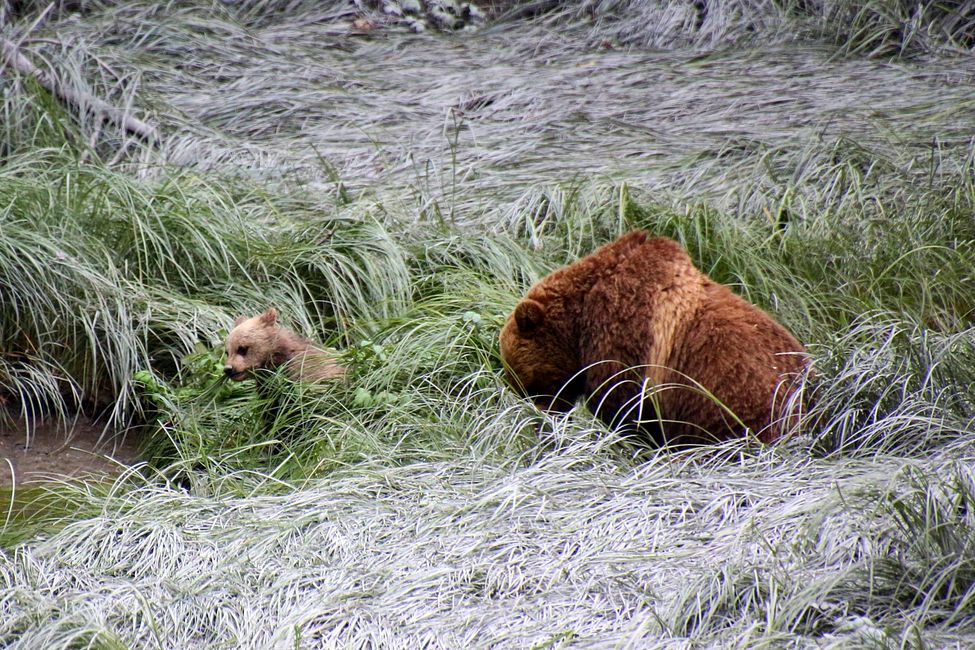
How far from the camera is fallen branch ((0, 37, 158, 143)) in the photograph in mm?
7422

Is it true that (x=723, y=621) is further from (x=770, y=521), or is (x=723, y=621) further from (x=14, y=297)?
(x=14, y=297)

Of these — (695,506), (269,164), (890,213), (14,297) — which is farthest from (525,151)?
(695,506)

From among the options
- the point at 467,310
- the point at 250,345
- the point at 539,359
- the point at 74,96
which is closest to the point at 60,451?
the point at 250,345

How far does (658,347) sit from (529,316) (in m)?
0.55

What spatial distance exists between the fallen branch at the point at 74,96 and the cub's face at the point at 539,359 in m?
3.86

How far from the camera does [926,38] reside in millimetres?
8766

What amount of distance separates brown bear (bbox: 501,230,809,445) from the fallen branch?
3.99 meters

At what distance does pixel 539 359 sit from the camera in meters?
4.51

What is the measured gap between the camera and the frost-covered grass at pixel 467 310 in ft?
10.5

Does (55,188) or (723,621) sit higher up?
→ (55,188)

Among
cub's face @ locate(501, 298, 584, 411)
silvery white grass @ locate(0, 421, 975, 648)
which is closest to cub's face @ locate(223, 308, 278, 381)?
silvery white grass @ locate(0, 421, 975, 648)

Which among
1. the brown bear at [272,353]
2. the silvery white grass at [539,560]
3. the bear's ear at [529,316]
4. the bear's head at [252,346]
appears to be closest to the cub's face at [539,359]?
the bear's ear at [529,316]

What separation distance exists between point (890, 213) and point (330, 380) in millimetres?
3329

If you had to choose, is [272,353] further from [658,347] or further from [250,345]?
[658,347]
